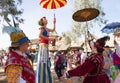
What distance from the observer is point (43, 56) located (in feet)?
26.8

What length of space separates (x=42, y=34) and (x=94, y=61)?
2.58 metres

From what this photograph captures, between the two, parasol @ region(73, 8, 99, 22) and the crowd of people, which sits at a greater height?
parasol @ region(73, 8, 99, 22)

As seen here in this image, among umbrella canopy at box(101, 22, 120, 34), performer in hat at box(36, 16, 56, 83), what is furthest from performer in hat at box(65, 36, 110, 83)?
umbrella canopy at box(101, 22, 120, 34)

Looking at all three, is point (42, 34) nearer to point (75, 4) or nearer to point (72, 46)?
point (75, 4)

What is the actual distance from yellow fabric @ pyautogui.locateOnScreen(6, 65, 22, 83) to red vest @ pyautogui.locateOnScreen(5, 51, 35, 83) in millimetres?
71

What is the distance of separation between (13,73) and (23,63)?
13.0 inches

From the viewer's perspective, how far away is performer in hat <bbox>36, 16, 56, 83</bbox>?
321 inches

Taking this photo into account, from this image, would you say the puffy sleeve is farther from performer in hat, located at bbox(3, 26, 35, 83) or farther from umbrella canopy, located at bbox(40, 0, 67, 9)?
umbrella canopy, located at bbox(40, 0, 67, 9)

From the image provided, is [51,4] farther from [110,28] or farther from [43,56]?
[110,28]

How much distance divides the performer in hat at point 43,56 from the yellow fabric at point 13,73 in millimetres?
3723

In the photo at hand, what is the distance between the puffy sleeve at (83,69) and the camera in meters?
5.52

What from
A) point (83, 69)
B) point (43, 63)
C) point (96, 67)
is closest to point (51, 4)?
point (43, 63)

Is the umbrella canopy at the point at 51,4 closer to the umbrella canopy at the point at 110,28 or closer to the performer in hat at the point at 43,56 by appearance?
the performer in hat at the point at 43,56

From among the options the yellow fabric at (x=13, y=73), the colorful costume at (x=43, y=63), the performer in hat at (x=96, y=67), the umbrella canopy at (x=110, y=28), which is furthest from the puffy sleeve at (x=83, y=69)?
the umbrella canopy at (x=110, y=28)
